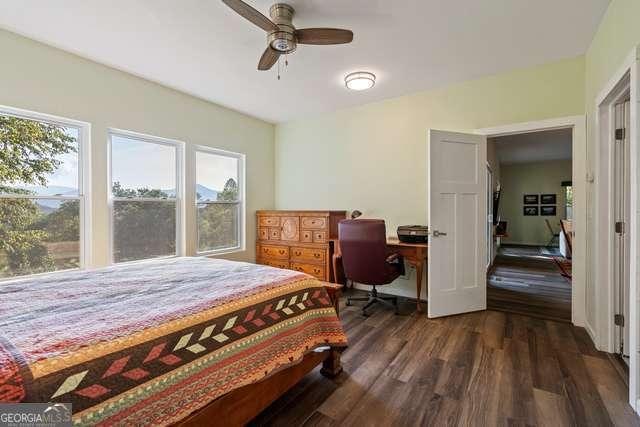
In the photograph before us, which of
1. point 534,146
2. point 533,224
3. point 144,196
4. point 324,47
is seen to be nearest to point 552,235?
point 533,224

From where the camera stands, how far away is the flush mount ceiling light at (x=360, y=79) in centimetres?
300

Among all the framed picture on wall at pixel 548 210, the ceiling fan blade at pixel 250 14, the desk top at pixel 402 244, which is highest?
the ceiling fan blade at pixel 250 14

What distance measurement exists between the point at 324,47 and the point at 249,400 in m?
2.75

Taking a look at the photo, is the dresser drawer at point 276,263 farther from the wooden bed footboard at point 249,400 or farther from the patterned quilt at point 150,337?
the wooden bed footboard at point 249,400

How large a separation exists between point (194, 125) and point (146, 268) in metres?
2.24

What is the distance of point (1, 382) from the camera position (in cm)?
79

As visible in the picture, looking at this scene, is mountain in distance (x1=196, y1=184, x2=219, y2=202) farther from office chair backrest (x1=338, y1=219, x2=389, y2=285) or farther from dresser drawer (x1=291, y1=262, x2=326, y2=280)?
office chair backrest (x1=338, y1=219, x2=389, y2=285)

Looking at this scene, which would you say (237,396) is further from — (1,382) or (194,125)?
(194,125)

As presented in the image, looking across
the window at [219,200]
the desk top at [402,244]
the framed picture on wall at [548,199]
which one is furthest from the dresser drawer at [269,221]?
the framed picture on wall at [548,199]

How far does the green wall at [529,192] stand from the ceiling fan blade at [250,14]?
354 inches

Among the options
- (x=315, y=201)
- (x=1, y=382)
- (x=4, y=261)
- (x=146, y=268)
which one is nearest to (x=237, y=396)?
(x=1, y=382)

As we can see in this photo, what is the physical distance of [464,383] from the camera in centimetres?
187

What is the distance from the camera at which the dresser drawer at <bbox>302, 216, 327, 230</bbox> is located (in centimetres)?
381

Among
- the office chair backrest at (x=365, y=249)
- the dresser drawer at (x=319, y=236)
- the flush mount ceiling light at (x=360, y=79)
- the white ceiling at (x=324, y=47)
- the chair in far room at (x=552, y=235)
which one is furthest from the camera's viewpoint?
the chair in far room at (x=552, y=235)
